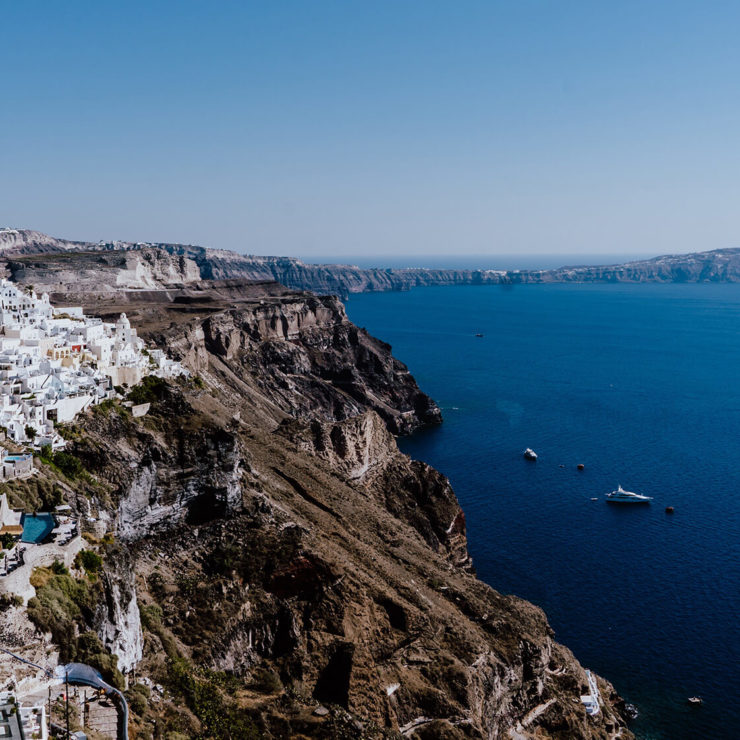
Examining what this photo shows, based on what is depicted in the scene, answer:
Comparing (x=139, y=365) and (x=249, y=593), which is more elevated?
(x=139, y=365)

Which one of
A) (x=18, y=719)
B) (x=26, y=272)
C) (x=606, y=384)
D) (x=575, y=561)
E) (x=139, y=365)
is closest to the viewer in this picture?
(x=18, y=719)

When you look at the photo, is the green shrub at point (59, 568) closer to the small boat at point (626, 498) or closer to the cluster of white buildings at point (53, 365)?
the cluster of white buildings at point (53, 365)

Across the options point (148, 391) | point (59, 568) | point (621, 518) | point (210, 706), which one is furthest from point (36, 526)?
point (621, 518)

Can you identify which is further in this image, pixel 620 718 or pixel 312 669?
pixel 620 718

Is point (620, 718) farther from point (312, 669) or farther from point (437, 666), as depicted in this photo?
point (312, 669)

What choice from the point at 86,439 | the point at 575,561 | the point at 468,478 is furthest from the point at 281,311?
the point at 86,439

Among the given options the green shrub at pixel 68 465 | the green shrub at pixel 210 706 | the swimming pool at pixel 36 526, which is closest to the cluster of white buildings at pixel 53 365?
the green shrub at pixel 68 465
